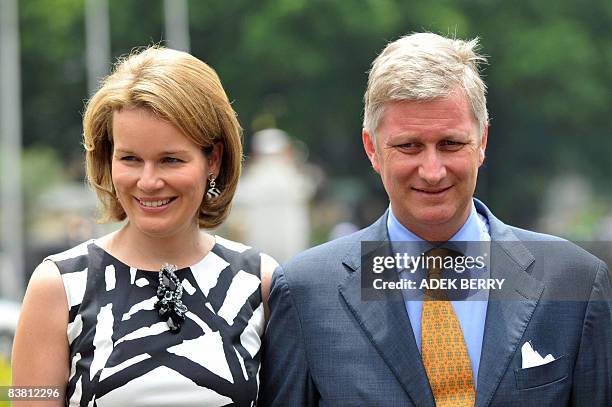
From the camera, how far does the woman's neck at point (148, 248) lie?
12.1ft

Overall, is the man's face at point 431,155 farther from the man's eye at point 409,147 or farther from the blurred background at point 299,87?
the blurred background at point 299,87

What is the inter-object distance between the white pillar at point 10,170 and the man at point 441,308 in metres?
18.3

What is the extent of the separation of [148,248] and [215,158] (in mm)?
368

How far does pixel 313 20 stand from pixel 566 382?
1092 inches

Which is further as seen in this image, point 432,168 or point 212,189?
point 212,189

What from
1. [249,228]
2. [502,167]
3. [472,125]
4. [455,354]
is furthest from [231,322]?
[502,167]

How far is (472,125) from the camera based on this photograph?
345 cm

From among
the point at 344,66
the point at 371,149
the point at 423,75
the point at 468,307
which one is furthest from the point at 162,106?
the point at 344,66

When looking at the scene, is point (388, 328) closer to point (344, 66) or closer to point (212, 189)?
point (212, 189)

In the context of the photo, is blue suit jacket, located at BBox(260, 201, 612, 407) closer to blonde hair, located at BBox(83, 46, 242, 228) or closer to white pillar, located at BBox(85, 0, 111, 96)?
blonde hair, located at BBox(83, 46, 242, 228)

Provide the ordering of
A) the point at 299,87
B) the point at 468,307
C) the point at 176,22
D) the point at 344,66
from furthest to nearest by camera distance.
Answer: the point at 299,87, the point at 344,66, the point at 176,22, the point at 468,307

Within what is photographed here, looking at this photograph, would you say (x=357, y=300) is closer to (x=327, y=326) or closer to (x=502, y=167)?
(x=327, y=326)

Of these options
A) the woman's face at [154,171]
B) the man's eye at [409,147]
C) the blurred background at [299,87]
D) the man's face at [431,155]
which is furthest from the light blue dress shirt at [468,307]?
the blurred background at [299,87]

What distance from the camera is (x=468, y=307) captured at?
11.5 feet
